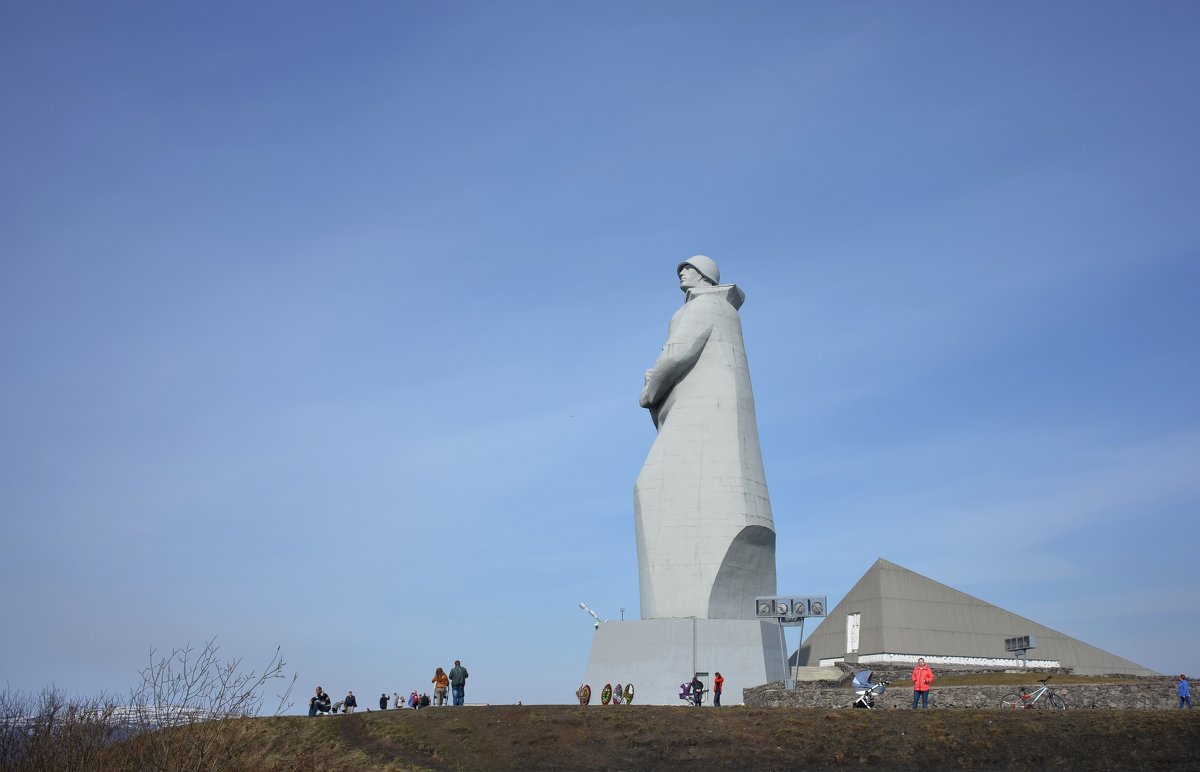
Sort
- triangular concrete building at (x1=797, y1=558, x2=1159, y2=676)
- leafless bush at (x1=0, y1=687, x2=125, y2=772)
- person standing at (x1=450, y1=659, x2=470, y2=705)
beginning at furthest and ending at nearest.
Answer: triangular concrete building at (x1=797, y1=558, x2=1159, y2=676) → person standing at (x1=450, y1=659, x2=470, y2=705) → leafless bush at (x1=0, y1=687, x2=125, y2=772)

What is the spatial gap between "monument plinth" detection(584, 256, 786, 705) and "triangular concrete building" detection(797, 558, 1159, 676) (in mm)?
6989

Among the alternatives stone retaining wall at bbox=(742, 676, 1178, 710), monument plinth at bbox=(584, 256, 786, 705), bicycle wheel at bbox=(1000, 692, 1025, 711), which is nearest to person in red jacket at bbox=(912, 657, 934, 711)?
stone retaining wall at bbox=(742, 676, 1178, 710)

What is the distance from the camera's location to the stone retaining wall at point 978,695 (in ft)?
57.7

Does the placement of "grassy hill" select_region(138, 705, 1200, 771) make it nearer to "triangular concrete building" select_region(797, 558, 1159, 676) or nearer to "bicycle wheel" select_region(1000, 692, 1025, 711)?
"bicycle wheel" select_region(1000, 692, 1025, 711)

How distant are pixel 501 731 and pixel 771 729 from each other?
4347mm

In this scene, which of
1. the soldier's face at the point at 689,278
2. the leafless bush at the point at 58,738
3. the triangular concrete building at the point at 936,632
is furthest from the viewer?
the triangular concrete building at the point at 936,632

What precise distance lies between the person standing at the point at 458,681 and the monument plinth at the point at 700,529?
406 centimetres

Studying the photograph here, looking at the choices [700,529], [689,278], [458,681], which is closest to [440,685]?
[458,681]

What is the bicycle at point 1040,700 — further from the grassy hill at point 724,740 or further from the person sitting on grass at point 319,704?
the person sitting on grass at point 319,704

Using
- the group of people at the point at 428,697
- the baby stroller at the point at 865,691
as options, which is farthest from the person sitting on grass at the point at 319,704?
the baby stroller at the point at 865,691

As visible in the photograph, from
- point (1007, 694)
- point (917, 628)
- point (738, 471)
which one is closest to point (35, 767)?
point (1007, 694)

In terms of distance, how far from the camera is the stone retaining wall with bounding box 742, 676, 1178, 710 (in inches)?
692

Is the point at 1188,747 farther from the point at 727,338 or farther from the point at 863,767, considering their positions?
the point at 727,338

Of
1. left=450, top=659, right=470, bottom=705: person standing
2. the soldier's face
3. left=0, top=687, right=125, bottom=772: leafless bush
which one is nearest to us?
left=0, top=687, right=125, bottom=772: leafless bush
